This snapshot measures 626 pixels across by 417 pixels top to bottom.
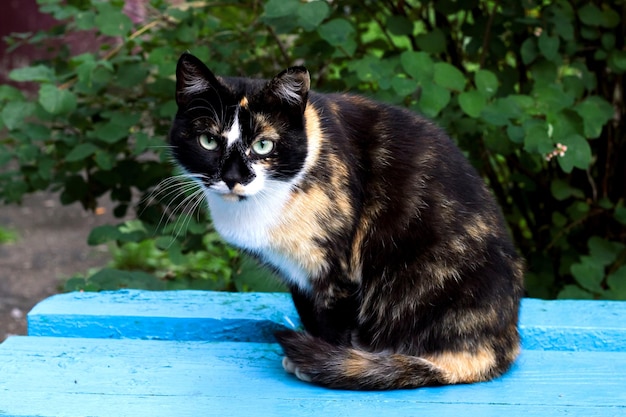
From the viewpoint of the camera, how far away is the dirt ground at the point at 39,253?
13.8ft

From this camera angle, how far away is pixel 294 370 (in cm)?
188

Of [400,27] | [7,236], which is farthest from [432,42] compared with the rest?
[7,236]

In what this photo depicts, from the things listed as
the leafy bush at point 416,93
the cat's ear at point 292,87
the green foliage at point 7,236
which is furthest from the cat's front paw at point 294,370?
the green foliage at point 7,236

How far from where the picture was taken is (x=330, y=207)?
1.91 metres

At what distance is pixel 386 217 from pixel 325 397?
0.45m

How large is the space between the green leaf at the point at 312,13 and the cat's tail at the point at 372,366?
1.08 meters

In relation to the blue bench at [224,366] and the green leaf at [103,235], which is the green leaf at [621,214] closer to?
the blue bench at [224,366]

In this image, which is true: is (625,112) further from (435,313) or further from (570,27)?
(435,313)

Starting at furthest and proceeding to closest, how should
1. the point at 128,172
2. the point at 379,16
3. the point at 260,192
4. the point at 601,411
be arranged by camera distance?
1. the point at 379,16
2. the point at 128,172
3. the point at 260,192
4. the point at 601,411

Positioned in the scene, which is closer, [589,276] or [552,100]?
[552,100]

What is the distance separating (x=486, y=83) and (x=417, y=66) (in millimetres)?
252

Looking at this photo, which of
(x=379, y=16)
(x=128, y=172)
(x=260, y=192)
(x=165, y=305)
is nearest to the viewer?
(x=260, y=192)

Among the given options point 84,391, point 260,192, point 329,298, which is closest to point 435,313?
point 329,298

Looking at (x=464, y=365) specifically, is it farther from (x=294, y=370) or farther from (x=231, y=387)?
(x=231, y=387)
